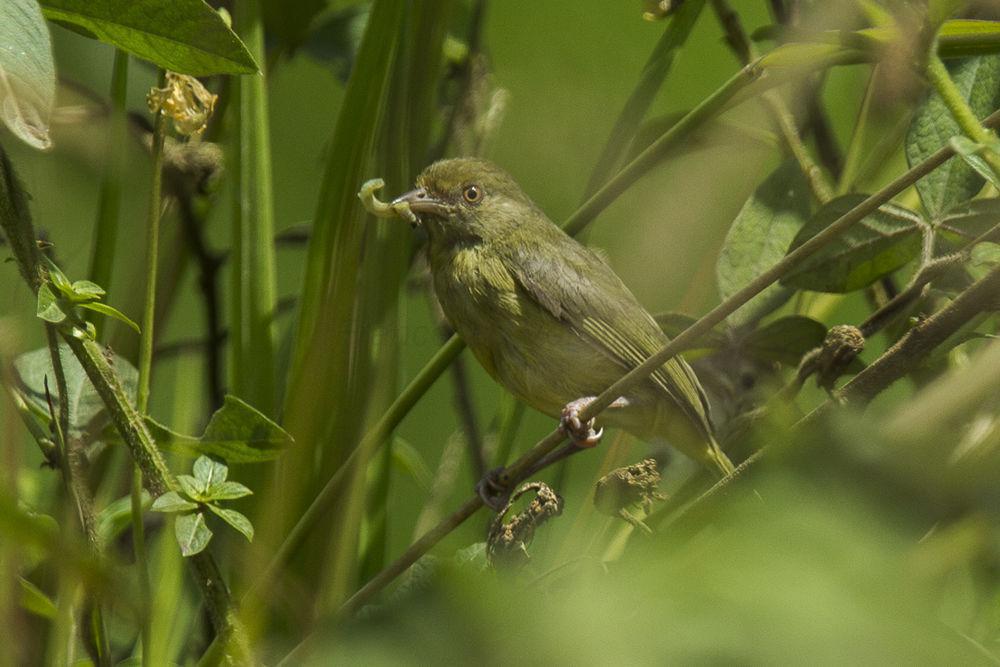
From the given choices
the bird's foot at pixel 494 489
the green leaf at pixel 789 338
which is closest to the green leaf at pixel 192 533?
the bird's foot at pixel 494 489

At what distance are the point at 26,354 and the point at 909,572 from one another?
1286mm

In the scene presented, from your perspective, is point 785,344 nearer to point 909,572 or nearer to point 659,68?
point 659,68

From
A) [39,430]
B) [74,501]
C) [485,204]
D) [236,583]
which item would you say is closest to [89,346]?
[74,501]

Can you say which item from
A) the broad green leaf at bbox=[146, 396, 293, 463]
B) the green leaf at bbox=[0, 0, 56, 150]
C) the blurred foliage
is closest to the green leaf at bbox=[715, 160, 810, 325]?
the blurred foliage

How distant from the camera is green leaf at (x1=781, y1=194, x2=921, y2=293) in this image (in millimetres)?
1231

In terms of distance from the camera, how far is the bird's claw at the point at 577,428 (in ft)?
3.88

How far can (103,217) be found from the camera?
1.25 metres

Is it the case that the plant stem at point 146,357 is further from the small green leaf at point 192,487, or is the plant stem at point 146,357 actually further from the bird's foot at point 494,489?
the bird's foot at point 494,489

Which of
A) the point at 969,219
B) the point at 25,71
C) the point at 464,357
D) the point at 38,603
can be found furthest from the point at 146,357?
the point at 464,357

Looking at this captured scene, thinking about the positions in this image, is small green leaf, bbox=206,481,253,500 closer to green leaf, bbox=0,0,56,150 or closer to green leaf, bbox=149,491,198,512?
green leaf, bbox=149,491,198,512

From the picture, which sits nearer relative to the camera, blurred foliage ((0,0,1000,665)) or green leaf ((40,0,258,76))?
blurred foliage ((0,0,1000,665))

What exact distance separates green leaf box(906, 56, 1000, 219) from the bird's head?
0.91 m

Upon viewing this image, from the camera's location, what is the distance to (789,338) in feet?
4.64

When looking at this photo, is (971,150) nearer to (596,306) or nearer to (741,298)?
(741,298)
